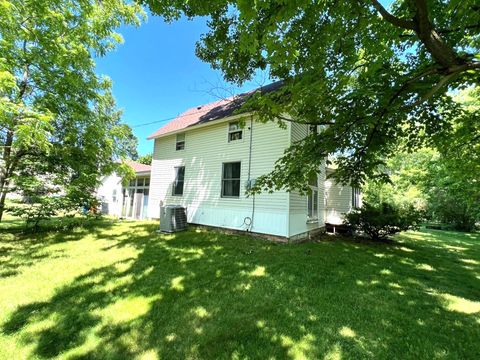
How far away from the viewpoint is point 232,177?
10.4 m

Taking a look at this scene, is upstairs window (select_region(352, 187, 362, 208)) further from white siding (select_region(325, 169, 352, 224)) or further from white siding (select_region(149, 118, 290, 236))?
white siding (select_region(149, 118, 290, 236))

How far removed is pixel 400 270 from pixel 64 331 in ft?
23.3

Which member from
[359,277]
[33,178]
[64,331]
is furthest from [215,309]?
[33,178]

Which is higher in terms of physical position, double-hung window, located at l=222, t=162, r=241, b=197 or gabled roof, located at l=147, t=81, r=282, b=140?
gabled roof, located at l=147, t=81, r=282, b=140

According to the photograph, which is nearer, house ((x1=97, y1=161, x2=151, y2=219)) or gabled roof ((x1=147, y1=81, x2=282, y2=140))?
gabled roof ((x1=147, y1=81, x2=282, y2=140))

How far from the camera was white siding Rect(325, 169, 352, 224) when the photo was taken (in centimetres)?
1277

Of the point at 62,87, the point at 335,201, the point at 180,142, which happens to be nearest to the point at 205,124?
the point at 180,142

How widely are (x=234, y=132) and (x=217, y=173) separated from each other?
2012 mm

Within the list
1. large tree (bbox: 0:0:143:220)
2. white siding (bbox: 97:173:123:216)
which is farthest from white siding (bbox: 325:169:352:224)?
white siding (bbox: 97:173:123:216)

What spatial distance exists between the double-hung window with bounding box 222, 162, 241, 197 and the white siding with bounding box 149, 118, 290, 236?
0.74ft

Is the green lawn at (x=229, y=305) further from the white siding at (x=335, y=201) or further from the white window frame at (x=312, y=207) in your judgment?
the white siding at (x=335, y=201)

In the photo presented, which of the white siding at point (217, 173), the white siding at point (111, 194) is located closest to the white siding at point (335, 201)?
the white siding at point (217, 173)

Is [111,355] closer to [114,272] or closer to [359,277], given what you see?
[114,272]

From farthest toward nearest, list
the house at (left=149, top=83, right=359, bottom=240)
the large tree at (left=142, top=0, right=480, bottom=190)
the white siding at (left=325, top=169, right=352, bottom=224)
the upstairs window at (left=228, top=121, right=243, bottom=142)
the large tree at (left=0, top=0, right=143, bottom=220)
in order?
the white siding at (left=325, top=169, right=352, bottom=224) → the upstairs window at (left=228, top=121, right=243, bottom=142) → the house at (left=149, top=83, right=359, bottom=240) → the large tree at (left=0, top=0, right=143, bottom=220) → the large tree at (left=142, top=0, right=480, bottom=190)
